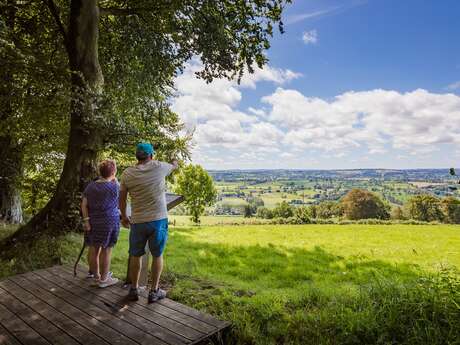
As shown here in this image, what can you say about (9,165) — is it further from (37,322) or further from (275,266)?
(275,266)

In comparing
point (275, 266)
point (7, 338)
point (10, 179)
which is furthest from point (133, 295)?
point (10, 179)

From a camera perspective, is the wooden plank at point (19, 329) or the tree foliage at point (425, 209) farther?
the tree foliage at point (425, 209)

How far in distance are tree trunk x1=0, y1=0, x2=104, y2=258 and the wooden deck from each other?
311cm

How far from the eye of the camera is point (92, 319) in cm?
430

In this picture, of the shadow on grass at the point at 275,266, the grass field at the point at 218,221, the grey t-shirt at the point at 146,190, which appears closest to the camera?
the grey t-shirt at the point at 146,190

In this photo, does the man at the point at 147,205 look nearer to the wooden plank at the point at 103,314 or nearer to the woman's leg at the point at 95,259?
the wooden plank at the point at 103,314

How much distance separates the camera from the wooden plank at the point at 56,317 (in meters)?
3.82

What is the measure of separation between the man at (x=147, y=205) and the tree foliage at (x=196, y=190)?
40853 mm

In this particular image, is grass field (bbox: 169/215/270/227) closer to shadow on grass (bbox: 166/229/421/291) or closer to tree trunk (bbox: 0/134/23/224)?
tree trunk (bbox: 0/134/23/224)

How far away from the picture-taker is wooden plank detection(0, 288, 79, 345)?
12.5 feet

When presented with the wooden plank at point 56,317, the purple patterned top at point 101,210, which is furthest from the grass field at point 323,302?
the wooden plank at point 56,317

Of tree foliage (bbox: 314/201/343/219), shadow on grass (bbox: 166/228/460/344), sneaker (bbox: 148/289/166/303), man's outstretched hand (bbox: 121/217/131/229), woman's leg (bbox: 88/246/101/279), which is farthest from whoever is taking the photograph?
tree foliage (bbox: 314/201/343/219)

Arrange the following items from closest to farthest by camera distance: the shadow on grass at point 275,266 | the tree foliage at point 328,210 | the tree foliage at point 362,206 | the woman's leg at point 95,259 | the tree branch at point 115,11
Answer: the woman's leg at point 95,259 → the shadow on grass at point 275,266 → the tree branch at point 115,11 → the tree foliage at point 362,206 → the tree foliage at point 328,210

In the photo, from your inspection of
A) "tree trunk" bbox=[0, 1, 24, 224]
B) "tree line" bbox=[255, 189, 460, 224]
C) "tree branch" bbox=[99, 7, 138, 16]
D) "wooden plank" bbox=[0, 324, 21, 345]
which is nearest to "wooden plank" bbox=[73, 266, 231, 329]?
"wooden plank" bbox=[0, 324, 21, 345]
